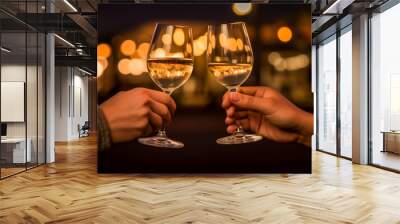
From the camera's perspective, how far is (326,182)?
6605 mm

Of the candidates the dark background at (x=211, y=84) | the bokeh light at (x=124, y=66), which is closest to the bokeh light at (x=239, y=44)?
the dark background at (x=211, y=84)

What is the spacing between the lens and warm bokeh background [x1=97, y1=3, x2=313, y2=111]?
22.9 feet

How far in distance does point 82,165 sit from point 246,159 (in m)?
3.72

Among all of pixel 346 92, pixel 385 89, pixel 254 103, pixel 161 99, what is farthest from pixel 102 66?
pixel 346 92

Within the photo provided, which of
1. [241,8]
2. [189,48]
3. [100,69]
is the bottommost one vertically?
[189,48]

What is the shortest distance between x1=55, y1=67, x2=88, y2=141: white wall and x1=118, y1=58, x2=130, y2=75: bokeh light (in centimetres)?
1081

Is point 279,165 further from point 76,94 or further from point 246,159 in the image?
point 76,94

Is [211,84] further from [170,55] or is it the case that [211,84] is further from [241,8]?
[170,55]

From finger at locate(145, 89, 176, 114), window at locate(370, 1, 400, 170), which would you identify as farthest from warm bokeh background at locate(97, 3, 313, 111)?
window at locate(370, 1, 400, 170)

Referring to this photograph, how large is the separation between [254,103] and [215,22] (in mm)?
1528

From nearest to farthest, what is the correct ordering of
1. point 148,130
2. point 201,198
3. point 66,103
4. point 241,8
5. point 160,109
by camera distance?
point 201,198
point 148,130
point 160,109
point 241,8
point 66,103

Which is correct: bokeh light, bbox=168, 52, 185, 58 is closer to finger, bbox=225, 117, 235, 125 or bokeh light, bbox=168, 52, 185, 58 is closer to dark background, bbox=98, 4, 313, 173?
finger, bbox=225, 117, 235, 125

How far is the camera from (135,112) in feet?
22.3

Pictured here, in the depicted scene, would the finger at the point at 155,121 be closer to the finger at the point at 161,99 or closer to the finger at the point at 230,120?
the finger at the point at 161,99
